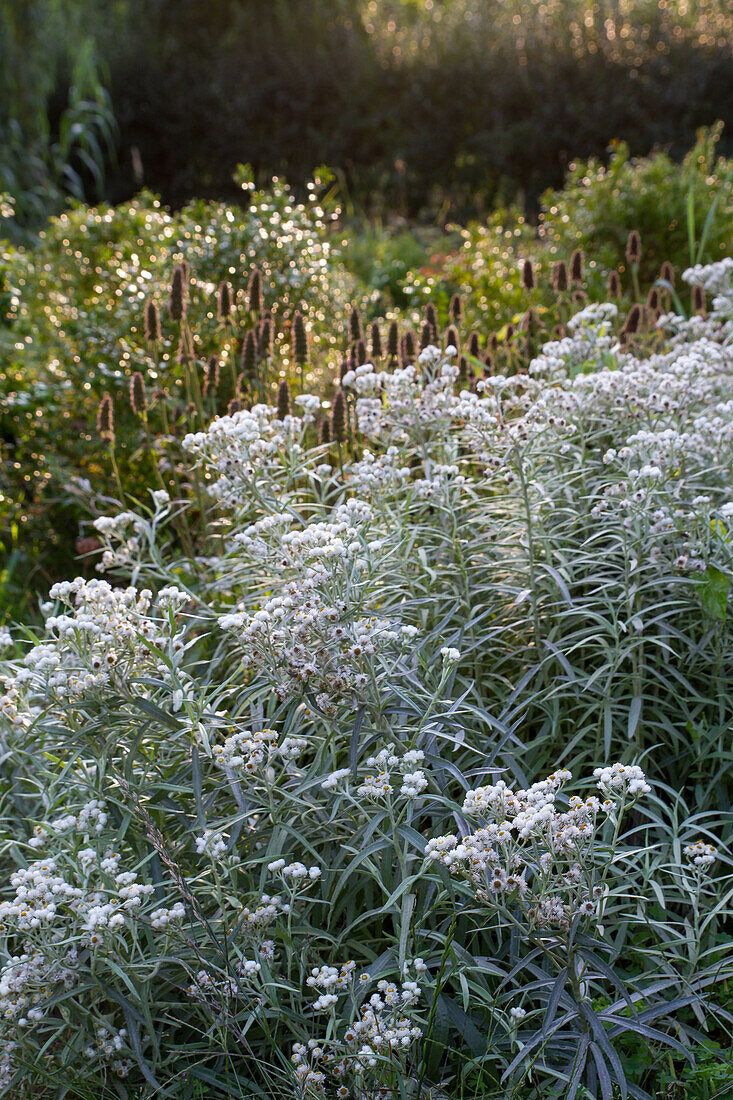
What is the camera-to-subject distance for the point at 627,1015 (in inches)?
87.7

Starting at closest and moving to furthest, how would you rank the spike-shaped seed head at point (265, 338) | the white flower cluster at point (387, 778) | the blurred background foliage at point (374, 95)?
the white flower cluster at point (387, 778)
the spike-shaped seed head at point (265, 338)
the blurred background foliage at point (374, 95)

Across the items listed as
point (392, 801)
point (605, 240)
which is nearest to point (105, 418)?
point (392, 801)

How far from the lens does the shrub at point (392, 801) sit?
2.11m

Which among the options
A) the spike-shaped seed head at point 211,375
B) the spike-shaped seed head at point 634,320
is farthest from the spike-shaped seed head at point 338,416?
the spike-shaped seed head at point 634,320

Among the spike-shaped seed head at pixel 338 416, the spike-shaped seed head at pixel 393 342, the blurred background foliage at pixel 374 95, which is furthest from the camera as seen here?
the blurred background foliage at pixel 374 95

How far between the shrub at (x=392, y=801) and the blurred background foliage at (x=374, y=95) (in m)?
9.22

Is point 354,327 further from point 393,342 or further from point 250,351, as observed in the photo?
point 250,351

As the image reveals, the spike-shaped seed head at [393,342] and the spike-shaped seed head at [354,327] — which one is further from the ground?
the spike-shaped seed head at [354,327]

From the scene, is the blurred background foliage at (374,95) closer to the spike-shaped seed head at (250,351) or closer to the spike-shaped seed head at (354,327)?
the spike-shaped seed head at (354,327)

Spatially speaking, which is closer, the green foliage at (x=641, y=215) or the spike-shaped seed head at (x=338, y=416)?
the spike-shaped seed head at (x=338, y=416)

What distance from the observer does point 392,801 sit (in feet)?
7.86

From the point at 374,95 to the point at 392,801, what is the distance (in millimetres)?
13507

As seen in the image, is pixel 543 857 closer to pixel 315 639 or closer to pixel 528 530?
pixel 315 639

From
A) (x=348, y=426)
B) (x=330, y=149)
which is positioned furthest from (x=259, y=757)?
(x=330, y=149)
